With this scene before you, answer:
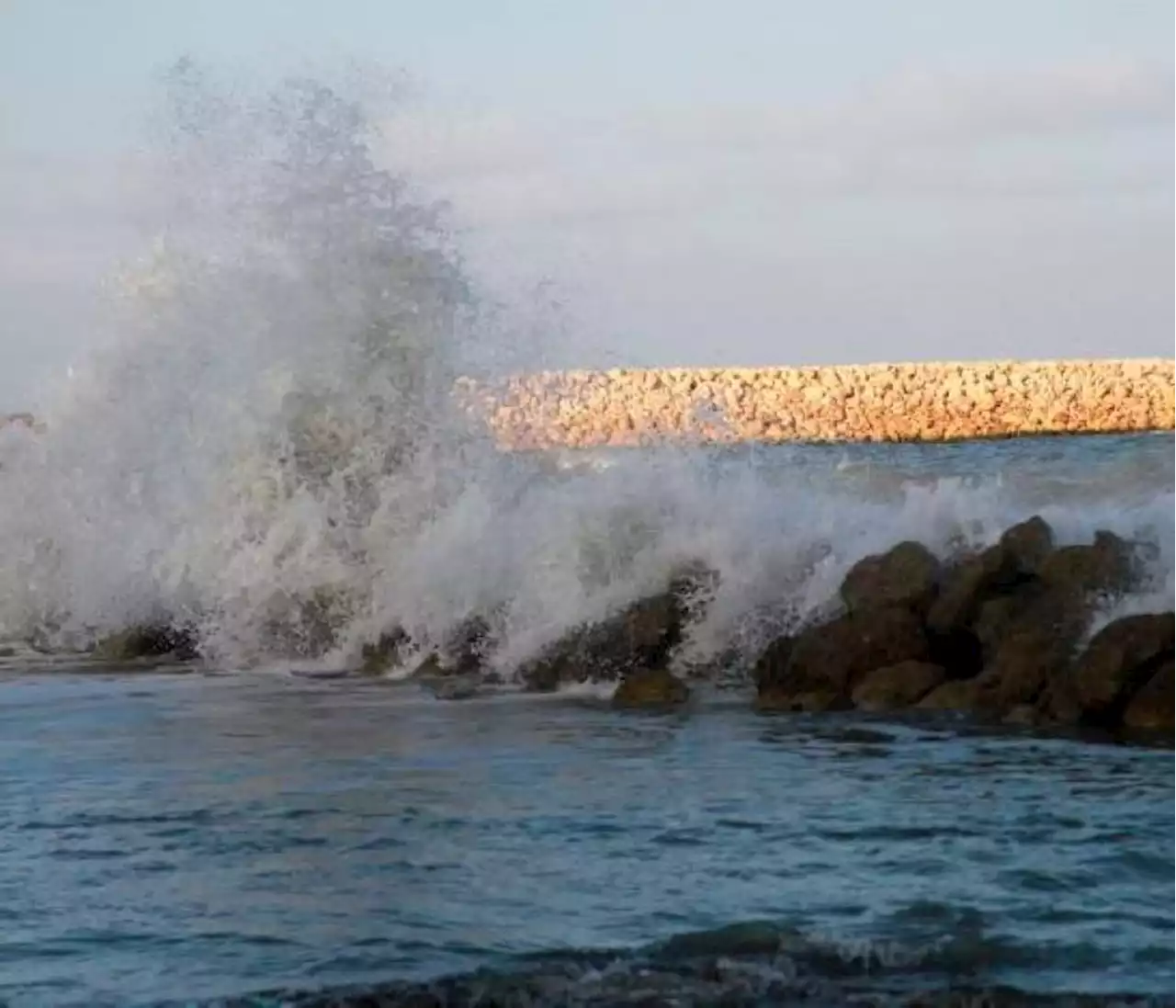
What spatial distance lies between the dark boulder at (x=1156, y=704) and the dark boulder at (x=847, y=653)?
130cm

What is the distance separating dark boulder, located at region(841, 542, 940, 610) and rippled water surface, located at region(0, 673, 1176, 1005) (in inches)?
37.8

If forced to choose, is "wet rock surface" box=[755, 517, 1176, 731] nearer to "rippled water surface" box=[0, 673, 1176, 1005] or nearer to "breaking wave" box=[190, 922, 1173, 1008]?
"rippled water surface" box=[0, 673, 1176, 1005]

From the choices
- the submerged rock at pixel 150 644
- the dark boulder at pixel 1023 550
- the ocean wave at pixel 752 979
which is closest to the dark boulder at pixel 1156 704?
the dark boulder at pixel 1023 550

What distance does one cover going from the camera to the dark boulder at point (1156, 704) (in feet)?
28.1

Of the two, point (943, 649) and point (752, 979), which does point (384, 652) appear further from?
point (752, 979)

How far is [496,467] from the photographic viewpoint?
48.0 feet

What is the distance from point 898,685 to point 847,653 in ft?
1.13

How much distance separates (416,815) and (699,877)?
1.34m

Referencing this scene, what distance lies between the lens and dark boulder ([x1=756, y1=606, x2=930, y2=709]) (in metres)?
9.80

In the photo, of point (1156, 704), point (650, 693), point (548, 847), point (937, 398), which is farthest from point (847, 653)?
point (937, 398)

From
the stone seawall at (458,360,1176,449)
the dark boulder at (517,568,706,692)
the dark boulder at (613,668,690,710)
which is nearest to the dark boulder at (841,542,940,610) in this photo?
the dark boulder at (613,668,690,710)

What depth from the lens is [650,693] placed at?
10.1m

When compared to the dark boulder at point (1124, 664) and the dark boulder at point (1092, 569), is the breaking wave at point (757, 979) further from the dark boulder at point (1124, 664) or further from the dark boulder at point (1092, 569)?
the dark boulder at point (1092, 569)

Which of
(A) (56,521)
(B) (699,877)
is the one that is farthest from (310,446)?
(B) (699,877)
